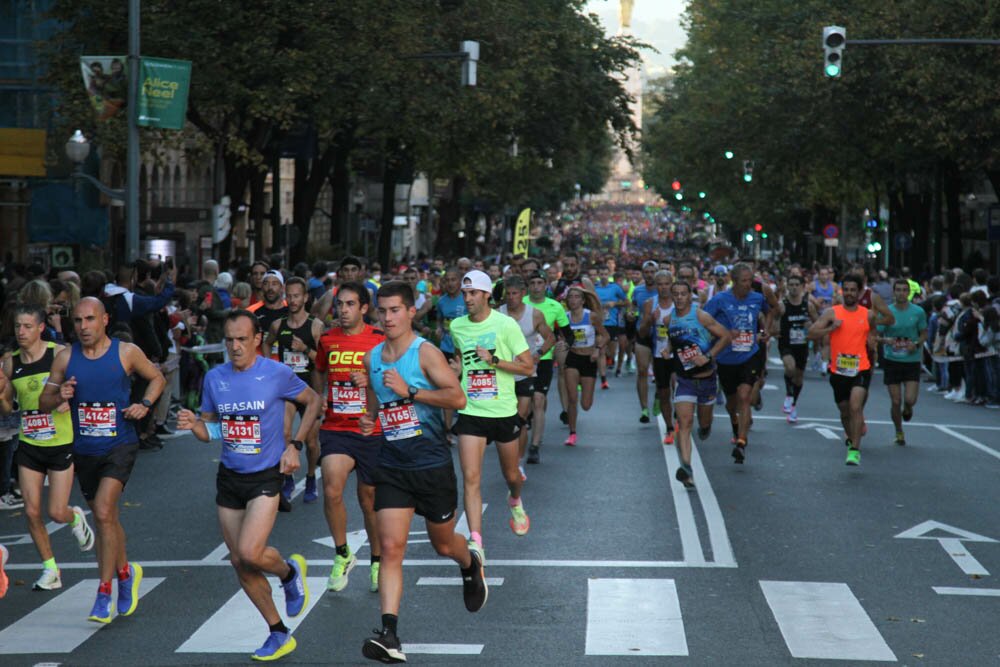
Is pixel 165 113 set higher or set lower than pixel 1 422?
higher

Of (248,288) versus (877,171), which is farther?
(877,171)

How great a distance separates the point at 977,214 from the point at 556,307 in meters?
51.5

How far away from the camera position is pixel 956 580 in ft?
36.7

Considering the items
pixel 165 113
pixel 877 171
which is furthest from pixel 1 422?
pixel 877 171

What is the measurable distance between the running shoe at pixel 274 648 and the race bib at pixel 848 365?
385 inches

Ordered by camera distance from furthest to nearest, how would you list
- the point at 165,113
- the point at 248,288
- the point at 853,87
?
the point at 853,87 < the point at 165,113 < the point at 248,288

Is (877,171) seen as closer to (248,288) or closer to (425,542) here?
(248,288)

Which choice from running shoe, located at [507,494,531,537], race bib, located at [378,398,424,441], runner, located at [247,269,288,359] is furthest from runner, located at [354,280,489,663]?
runner, located at [247,269,288,359]

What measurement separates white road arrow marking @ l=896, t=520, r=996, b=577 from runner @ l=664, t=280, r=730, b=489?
7.56 ft

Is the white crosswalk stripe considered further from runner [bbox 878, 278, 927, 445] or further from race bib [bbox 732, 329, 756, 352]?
runner [bbox 878, 278, 927, 445]

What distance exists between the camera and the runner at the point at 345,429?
10797 millimetres

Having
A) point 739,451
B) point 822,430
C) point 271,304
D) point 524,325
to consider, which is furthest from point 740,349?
point 271,304

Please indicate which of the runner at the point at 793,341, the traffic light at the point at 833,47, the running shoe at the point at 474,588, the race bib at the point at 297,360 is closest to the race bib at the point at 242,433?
the running shoe at the point at 474,588

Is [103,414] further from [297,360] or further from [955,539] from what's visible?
[955,539]
